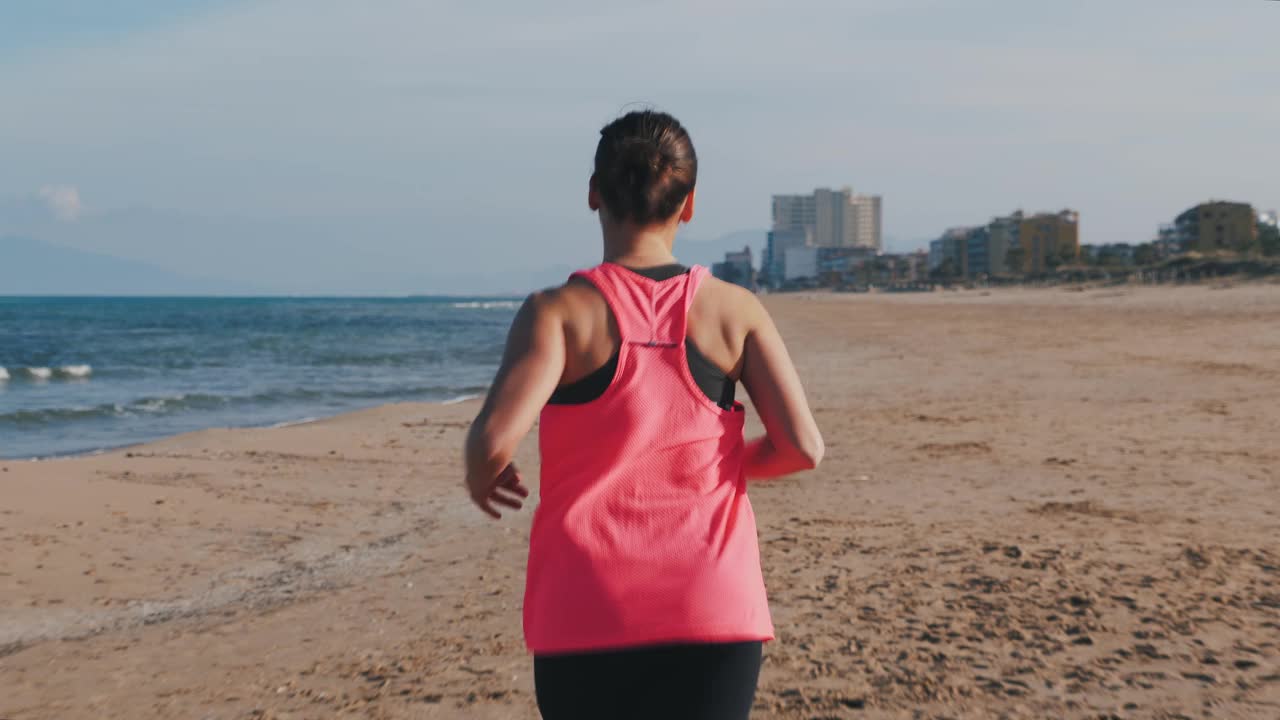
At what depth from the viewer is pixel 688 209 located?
1.77 metres

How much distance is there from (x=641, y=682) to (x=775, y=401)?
502mm

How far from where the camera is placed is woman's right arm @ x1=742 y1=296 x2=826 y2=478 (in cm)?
170

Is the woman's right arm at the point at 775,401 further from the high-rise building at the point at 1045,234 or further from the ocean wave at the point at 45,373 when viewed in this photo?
the high-rise building at the point at 1045,234

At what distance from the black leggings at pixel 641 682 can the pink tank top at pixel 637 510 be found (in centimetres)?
3

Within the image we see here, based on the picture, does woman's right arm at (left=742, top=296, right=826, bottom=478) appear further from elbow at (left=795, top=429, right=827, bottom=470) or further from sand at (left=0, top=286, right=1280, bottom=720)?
sand at (left=0, top=286, right=1280, bottom=720)

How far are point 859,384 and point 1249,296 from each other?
27893mm

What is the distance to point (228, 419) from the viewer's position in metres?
15.8

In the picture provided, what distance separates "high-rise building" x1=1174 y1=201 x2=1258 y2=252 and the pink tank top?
131 metres

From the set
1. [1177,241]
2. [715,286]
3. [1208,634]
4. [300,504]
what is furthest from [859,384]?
[1177,241]

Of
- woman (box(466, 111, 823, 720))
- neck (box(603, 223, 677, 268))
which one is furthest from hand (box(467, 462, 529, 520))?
neck (box(603, 223, 677, 268))

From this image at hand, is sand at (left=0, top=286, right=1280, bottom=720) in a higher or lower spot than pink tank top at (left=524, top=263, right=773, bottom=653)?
lower

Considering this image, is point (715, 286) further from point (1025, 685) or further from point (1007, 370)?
point (1007, 370)

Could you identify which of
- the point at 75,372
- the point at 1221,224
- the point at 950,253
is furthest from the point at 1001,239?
the point at 75,372

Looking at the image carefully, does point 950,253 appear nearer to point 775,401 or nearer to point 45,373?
point 45,373
